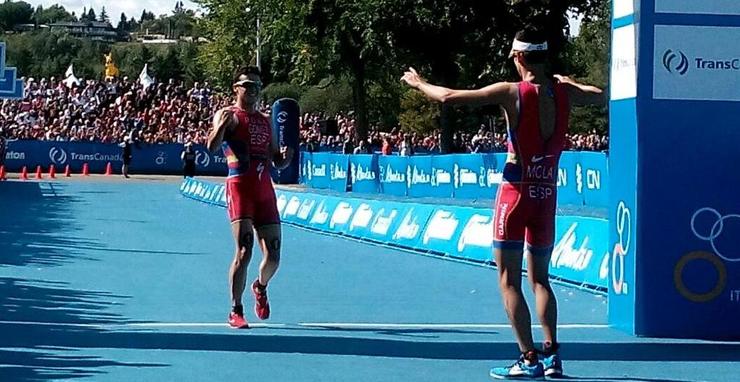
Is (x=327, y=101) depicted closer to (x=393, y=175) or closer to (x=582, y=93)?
(x=393, y=175)

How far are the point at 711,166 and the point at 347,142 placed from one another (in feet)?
129

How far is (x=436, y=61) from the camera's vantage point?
50.6 meters

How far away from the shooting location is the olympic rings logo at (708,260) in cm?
998

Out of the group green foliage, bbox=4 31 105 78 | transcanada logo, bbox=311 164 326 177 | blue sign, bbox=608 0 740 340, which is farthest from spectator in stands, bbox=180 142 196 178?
green foliage, bbox=4 31 105 78

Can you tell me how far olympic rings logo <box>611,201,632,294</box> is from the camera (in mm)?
10195

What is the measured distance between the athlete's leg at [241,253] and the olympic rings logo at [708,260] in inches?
128

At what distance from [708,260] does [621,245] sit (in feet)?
2.25

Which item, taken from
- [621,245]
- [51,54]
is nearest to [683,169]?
[621,245]

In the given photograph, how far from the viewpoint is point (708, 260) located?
1003cm

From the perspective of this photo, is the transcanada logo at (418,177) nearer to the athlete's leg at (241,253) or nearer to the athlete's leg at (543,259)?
the athlete's leg at (241,253)

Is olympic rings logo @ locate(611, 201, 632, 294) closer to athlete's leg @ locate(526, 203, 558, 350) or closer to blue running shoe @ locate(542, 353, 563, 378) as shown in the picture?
athlete's leg @ locate(526, 203, 558, 350)

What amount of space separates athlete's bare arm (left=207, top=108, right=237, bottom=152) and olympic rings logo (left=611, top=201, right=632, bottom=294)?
3.06m

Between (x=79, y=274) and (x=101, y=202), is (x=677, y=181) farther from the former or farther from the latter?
(x=101, y=202)

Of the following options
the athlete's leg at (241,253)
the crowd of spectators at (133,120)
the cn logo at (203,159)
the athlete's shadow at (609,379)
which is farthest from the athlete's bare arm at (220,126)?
the cn logo at (203,159)
